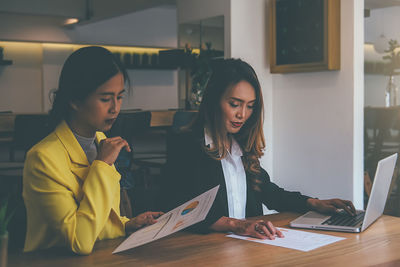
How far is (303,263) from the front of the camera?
4.38 feet

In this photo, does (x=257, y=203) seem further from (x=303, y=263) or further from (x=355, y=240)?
(x=303, y=263)

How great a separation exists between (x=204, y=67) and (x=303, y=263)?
3770 mm

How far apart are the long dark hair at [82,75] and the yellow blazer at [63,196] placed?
0.12 metres

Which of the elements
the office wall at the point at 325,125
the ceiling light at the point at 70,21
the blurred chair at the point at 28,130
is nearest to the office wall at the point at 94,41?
the ceiling light at the point at 70,21

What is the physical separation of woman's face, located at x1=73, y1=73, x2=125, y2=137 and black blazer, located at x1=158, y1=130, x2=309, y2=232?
1.68 ft

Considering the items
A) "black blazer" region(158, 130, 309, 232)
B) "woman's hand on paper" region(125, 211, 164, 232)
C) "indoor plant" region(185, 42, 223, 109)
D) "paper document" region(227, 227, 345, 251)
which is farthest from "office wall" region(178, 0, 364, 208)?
"woman's hand on paper" region(125, 211, 164, 232)

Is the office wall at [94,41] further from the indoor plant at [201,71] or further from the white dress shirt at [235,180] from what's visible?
the white dress shirt at [235,180]

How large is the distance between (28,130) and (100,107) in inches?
108

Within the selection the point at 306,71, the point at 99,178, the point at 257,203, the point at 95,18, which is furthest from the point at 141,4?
the point at 99,178

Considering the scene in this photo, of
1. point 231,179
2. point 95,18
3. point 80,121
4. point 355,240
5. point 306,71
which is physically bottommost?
point 355,240

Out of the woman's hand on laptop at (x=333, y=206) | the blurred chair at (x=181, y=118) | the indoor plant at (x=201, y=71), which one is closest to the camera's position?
the woman's hand on laptop at (x=333, y=206)

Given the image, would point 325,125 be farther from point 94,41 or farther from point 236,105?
point 94,41

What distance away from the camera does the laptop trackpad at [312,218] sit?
5.87ft

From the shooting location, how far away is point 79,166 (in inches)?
60.4
